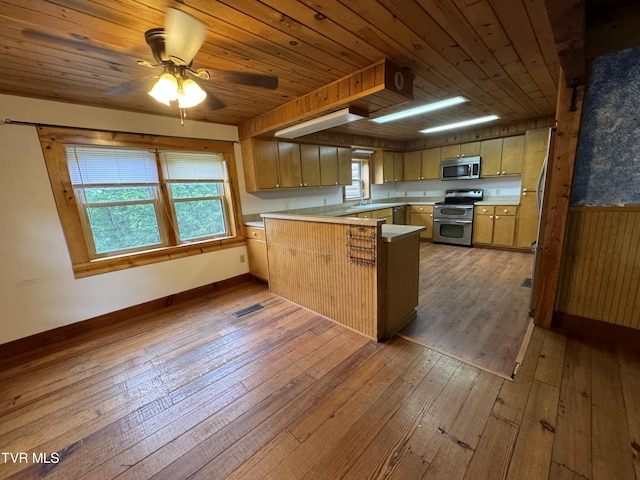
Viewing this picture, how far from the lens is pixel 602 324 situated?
7.20ft

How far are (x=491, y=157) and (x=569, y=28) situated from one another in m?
4.42

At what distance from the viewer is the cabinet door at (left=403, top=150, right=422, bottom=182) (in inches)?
238

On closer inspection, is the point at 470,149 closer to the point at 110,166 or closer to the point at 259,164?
the point at 259,164

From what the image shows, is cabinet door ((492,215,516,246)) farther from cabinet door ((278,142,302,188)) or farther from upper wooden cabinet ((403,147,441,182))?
cabinet door ((278,142,302,188))

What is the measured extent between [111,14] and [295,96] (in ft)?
5.36

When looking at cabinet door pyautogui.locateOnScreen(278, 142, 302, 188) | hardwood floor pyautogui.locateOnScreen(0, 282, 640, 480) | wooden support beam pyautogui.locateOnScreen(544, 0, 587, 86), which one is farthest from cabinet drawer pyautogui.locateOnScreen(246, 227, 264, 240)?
wooden support beam pyautogui.locateOnScreen(544, 0, 587, 86)

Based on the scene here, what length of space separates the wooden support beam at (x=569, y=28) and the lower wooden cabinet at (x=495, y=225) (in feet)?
11.8

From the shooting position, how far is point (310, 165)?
14.0 feet

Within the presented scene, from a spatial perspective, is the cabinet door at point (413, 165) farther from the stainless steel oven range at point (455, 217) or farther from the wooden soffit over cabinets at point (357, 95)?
the wooden soffit over cabinets at point (357, 95)

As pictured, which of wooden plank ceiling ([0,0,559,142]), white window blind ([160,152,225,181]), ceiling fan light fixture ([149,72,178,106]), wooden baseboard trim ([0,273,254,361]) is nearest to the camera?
wooden plank ceiling ([0,0,559,142])

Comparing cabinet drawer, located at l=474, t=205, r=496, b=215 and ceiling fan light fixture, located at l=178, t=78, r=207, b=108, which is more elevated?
ceiling fan light fixture, located at l=178, t=78, r=207, b=108

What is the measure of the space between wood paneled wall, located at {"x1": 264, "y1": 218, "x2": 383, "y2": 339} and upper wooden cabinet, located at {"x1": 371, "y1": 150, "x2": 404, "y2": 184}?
3.57 m

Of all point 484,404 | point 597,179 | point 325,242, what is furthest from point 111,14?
point 597,179

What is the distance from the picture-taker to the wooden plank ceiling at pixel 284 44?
4.55ft
